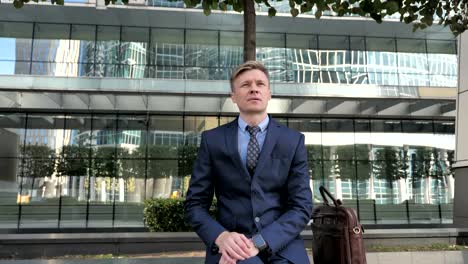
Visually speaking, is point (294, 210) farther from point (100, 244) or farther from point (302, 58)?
point (302, 58)

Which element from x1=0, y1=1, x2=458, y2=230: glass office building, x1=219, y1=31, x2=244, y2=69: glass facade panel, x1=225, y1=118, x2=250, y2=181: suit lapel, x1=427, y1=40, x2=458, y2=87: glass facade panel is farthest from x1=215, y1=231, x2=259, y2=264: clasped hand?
x1=427, y1=40, x2=458, y2=87: glass facade panel

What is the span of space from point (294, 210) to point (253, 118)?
0.56 metres

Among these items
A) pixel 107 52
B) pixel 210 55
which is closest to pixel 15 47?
pixel 107 52

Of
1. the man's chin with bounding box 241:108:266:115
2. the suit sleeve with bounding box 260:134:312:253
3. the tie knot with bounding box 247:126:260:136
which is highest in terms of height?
the man's chin with bounding box 241:108:266:115

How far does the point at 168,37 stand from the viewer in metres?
21.2

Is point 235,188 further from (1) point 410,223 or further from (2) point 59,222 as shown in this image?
(1) point 410,223

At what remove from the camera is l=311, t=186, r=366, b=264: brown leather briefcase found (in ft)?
8.38

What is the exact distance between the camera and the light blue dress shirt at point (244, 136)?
8.35 ft

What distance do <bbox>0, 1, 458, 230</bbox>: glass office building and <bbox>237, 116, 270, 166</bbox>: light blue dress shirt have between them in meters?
16.0

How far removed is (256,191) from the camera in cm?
240

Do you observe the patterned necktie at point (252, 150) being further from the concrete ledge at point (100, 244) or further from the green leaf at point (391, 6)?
the concrete ledge at point (100, 244)

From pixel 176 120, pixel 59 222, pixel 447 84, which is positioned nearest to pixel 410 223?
pixel 447 84

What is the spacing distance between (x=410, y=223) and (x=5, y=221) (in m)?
17.7

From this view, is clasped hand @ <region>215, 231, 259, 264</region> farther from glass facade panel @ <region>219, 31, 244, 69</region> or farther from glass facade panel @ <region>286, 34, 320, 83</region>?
glass facade panel @ <region>219, 31, 244, 69</region>
